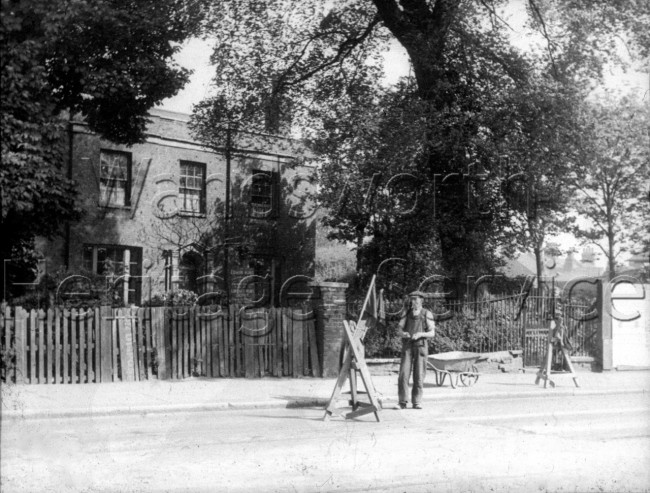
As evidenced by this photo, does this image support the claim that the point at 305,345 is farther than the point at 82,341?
Yes

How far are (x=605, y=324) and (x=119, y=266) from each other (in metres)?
14.5

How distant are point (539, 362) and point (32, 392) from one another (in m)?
12.7

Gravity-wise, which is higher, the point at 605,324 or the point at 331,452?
the point at 605,324

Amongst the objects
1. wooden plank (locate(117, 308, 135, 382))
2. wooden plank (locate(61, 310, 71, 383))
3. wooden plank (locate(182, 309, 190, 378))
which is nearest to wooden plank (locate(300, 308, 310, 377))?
wooden plank (locate(182, 309, 190, 378))

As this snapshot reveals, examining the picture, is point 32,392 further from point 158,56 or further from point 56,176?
point 158,56

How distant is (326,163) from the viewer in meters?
21.3

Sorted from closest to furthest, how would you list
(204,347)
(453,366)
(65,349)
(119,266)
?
(65,349) → (453,366) → (204,347) → (119,266)

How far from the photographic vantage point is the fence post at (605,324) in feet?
63.9

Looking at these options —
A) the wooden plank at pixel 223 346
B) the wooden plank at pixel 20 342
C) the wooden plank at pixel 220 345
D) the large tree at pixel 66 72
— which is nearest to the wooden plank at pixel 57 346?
the wooden plank at pixel 20 342

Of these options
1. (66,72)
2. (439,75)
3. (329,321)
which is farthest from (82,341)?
(439,75)

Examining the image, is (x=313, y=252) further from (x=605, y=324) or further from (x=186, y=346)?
(x=186, y=346)

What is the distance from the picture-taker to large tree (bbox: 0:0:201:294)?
404 inches

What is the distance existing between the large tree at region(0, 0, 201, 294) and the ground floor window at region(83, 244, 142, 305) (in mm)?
7536

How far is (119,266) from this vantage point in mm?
22047
